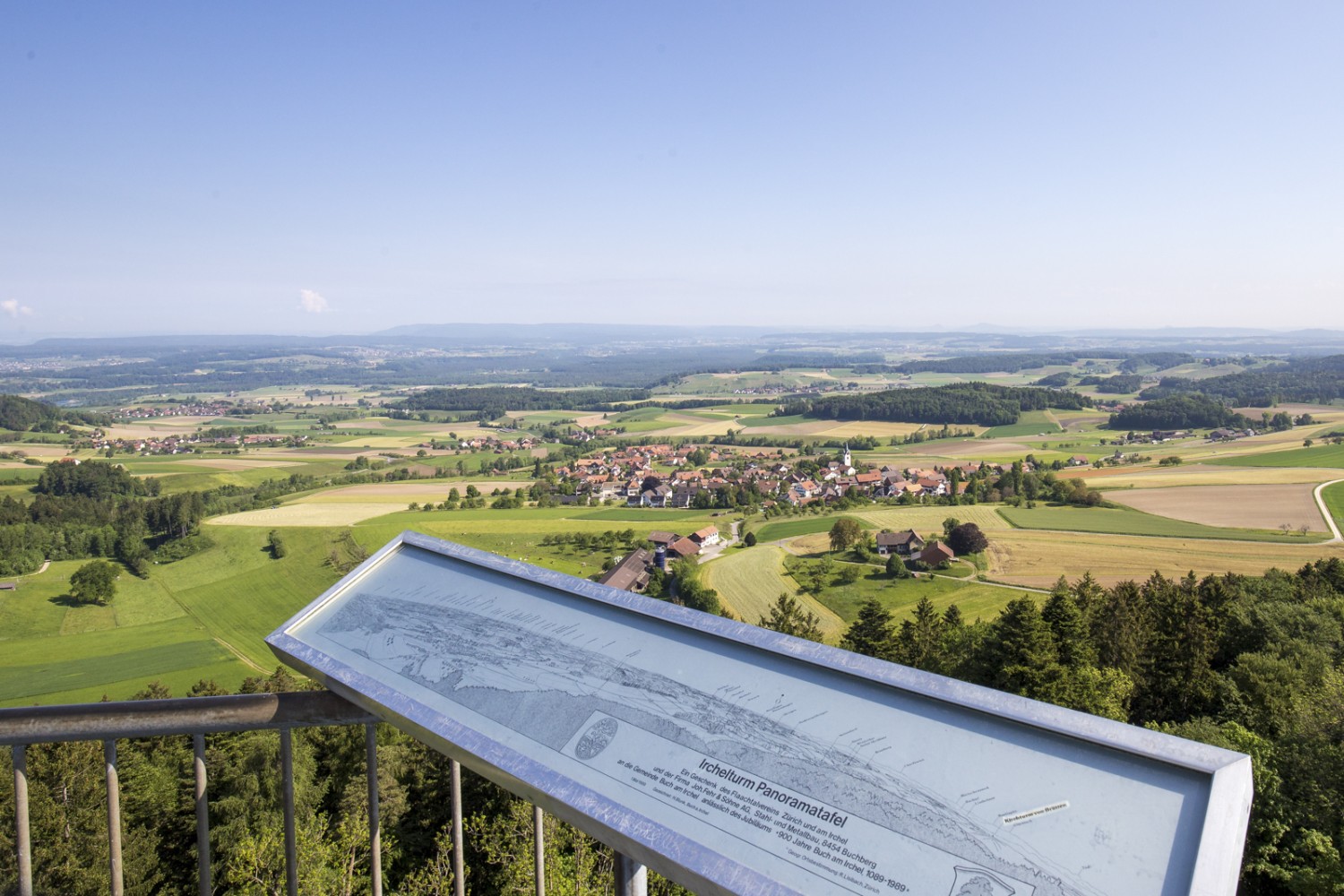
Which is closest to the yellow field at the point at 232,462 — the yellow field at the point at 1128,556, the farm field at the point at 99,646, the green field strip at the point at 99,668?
the farm field at the point at 99,646

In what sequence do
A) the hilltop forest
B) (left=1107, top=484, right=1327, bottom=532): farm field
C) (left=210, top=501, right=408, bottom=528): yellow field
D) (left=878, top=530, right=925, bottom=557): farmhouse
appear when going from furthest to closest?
(left=210, top=501, right=408, bottom=528): yellow field
(left=1107, top=484, right=1327, bottom=532): farm field
(left=878, top=530, right=925, bottom=557): farmhouse
the hilltop forest

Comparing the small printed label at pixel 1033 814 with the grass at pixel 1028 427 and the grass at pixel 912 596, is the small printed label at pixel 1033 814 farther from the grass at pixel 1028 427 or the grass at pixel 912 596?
the grass at pixel 1028 427

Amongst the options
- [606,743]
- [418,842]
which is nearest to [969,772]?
[606,743]

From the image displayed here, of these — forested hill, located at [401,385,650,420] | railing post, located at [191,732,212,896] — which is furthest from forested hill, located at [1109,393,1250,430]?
railing post, located at [191,732,212,896]

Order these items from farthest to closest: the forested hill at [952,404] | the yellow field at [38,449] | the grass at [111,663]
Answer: the forested hill at [952,404] → the yellow field at [38,449] → the grass at [111,663]

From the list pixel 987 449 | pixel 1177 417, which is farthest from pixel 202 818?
pixel 1177 417

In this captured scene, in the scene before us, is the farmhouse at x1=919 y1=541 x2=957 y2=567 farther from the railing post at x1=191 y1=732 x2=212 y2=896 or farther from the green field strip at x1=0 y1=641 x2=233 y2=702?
the railing post at x1=191 y1=732 x2=212 y2=896

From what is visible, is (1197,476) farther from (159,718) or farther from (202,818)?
(159,718)
